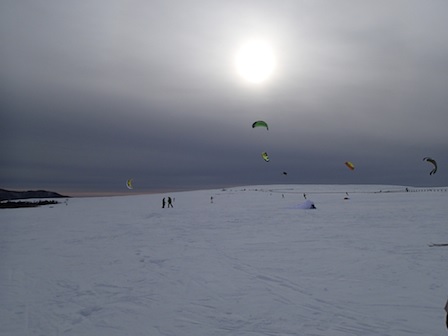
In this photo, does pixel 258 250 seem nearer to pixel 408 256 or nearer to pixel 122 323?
pixel 408 256

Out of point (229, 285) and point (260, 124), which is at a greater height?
point (260, 124)

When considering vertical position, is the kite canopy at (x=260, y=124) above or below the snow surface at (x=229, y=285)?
above

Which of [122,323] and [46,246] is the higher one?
[46,246]

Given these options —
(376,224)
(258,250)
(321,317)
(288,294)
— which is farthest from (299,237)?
(321,317)

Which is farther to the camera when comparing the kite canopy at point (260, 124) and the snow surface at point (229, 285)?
the kite canopy at point (260, 124)

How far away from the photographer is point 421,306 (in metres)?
7.05

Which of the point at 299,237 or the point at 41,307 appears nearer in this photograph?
the point at 41,307

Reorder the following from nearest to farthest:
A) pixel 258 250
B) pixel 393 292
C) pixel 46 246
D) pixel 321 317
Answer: pixel 321 317 < pixel 393 292 < pixel 258 250 < pixel 46 246

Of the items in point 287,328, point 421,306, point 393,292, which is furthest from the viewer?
point 393,292

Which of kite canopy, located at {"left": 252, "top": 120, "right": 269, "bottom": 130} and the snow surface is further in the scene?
kite canopy, located at {"left": 252, "top": 120, "right": 269, "bottom": 130}

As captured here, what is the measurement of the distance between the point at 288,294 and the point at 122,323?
12.4ft

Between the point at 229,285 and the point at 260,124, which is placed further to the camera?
the point at 260,124

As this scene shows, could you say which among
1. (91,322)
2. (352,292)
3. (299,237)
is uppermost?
(299,237)

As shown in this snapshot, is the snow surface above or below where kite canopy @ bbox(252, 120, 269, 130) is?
below
